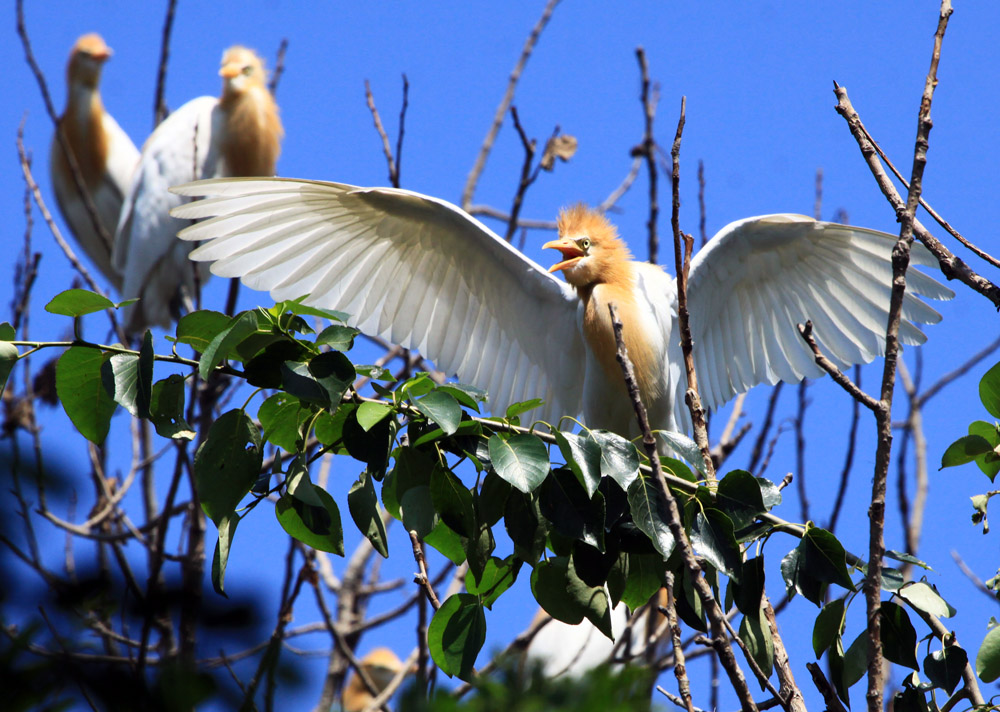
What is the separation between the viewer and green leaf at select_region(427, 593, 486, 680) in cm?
190

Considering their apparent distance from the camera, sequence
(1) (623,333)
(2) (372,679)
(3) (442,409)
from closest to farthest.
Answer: (3) (442,409) → (1) (623,333) → (2) (372,679)

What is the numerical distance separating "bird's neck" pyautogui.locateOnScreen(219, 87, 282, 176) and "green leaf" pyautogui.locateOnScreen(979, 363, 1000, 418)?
242 inches

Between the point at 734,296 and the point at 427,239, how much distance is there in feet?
4.08

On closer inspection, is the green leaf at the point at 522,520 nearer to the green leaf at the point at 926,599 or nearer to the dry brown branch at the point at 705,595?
the dry brown branch at the point at 705,595

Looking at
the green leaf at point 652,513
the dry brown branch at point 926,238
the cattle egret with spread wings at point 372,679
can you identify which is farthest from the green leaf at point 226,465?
the cattle egret with spread wings at point 372,679

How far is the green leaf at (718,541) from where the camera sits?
180 centimetres

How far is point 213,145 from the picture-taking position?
7.49 m

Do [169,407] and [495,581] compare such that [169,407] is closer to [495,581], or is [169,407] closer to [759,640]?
[495,581]

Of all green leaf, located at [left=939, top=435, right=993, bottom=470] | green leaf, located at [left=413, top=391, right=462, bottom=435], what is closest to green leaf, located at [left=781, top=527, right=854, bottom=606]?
green leaf, located at [left=939, top=435, right=993, bottom=470]

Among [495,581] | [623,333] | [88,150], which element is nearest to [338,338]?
[495,581]

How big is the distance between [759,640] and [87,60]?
8301mm

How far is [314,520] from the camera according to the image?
183cm

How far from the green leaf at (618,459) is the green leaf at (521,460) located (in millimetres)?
106

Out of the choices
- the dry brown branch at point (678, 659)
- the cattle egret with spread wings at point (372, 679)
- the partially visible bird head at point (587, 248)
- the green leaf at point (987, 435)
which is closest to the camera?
the dry brown branch at point (678, 659)
